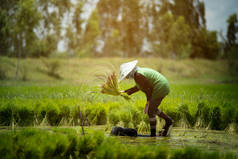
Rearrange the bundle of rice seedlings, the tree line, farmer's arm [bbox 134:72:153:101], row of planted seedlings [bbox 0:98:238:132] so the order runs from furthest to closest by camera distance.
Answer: the tree line < row of planted seedlings [bbox 0:98:238:132] < the bundle of rice seedlings < farmer's arm [bbox 134:72:153:101]

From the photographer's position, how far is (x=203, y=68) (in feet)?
125

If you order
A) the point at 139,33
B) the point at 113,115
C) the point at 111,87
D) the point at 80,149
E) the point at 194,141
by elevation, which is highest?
the point at 139,33

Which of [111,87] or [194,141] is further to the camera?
[111,87]

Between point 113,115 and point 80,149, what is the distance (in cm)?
334

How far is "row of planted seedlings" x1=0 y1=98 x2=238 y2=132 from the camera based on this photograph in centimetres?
721

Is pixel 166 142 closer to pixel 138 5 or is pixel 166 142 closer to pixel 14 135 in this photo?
pixel 14 135

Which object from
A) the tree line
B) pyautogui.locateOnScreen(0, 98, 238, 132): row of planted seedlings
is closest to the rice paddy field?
pyautogui.locateOnScreen(0, 98, 238, 132): row of planted seedlings

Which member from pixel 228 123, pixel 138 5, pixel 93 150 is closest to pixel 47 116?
pixel 93 150

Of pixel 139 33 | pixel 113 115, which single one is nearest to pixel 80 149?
pixel 113 115

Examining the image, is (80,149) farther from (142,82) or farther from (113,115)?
(113,115)

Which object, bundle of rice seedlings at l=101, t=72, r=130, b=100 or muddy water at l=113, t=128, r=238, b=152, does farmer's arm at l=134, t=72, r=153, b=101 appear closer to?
bundle of rice seedlings at l=101, t=72, r=130, b=100

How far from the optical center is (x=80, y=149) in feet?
13.7

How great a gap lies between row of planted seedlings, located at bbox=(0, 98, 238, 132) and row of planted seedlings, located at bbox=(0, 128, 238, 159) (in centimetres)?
281

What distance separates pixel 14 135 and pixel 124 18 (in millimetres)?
42312
